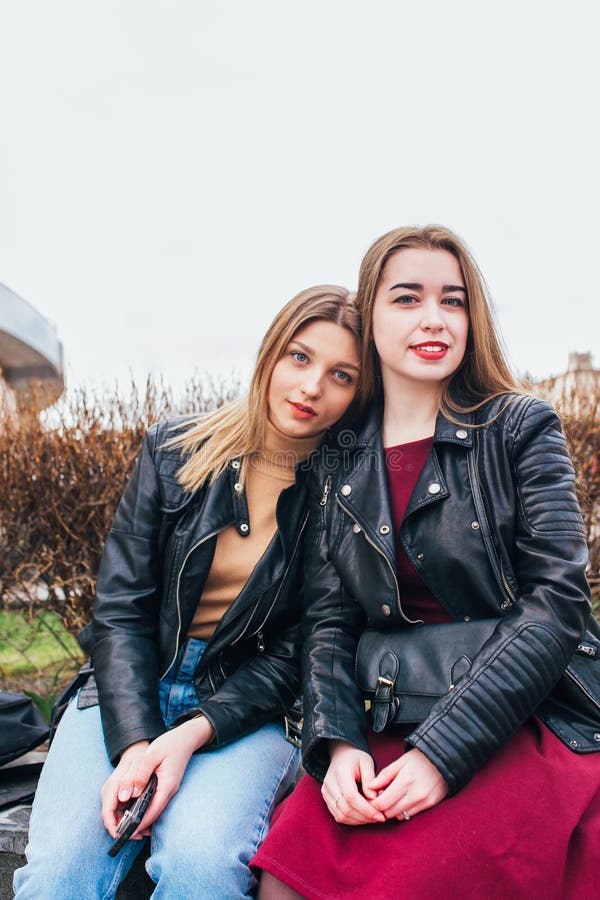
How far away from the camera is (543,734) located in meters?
1.77

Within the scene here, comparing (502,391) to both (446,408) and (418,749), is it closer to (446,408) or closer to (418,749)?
(446,408)

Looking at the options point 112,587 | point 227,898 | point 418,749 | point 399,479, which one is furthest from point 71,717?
point 399,479

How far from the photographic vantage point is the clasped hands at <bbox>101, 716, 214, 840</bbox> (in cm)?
183

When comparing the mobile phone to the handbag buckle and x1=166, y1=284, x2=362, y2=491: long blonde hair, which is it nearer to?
the handbag buckle

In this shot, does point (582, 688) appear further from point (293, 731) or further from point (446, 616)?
point (293, 731)

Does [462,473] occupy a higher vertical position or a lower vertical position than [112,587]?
higher

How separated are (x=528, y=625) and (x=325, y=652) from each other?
624mm

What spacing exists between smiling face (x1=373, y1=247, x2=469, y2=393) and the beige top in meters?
0.47

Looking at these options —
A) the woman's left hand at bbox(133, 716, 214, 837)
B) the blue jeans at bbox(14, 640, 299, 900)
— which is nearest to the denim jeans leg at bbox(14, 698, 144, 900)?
the blue jeans at bbox(14, 640, 299, 900)

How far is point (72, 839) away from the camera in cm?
179

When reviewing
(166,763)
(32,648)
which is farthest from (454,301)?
(32,648)

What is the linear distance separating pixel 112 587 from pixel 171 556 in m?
0.21

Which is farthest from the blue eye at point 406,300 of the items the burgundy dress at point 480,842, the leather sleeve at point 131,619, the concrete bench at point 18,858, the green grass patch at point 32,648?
the green grass patch at point 32,648

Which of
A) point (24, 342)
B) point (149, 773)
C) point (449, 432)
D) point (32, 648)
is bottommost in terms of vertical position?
point (32, 648)
